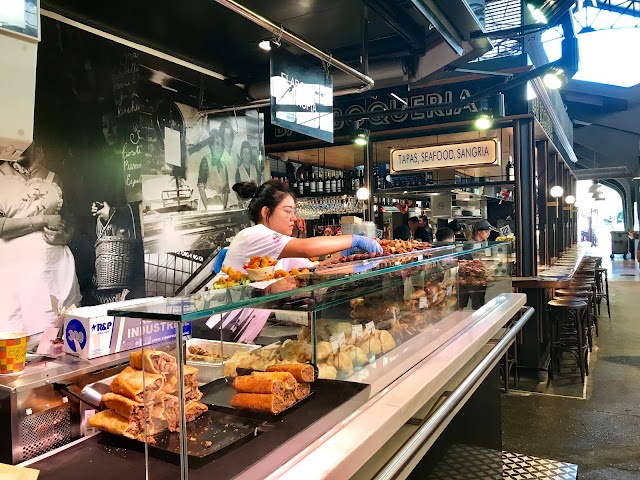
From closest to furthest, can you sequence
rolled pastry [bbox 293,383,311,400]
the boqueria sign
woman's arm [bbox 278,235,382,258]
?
rolled pastry [bbox 293,383,311,400] → woman's arm [bbox 278,235,382,258] → the boqueria sign

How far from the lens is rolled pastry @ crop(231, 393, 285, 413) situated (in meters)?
1.36

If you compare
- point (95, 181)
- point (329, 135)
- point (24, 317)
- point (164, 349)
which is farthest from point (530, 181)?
point (164, 349)

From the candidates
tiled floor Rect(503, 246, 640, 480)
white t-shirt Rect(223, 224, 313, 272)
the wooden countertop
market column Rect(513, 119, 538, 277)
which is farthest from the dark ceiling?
tiled floor Rect(503, 246, 640, 480)

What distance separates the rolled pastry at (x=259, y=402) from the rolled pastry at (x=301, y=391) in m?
0.09

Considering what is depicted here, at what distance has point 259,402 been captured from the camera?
54.1 inches

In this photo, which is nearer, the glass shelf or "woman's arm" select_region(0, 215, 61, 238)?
the glass shelf

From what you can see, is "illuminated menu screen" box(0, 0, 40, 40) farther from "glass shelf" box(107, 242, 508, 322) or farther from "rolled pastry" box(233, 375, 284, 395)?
"rolled pastry" box(233, 375, 284, 395)

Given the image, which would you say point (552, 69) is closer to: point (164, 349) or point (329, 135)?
point (329, 135)

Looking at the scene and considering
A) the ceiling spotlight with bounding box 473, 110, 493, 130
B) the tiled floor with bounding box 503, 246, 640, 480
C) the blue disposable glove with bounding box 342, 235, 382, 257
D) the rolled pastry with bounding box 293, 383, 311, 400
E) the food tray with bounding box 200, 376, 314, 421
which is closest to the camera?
the food tray with bounding box 200, 376, 314, 421

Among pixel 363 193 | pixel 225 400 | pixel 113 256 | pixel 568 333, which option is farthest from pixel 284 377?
pixel 568 333

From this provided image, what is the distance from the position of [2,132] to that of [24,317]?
6.26 ft

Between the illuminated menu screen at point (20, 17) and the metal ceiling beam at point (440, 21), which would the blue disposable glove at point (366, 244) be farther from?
the illuminated menu screen at point (20, 17)

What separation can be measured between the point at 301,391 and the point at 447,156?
4.67 meters

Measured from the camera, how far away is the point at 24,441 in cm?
145
